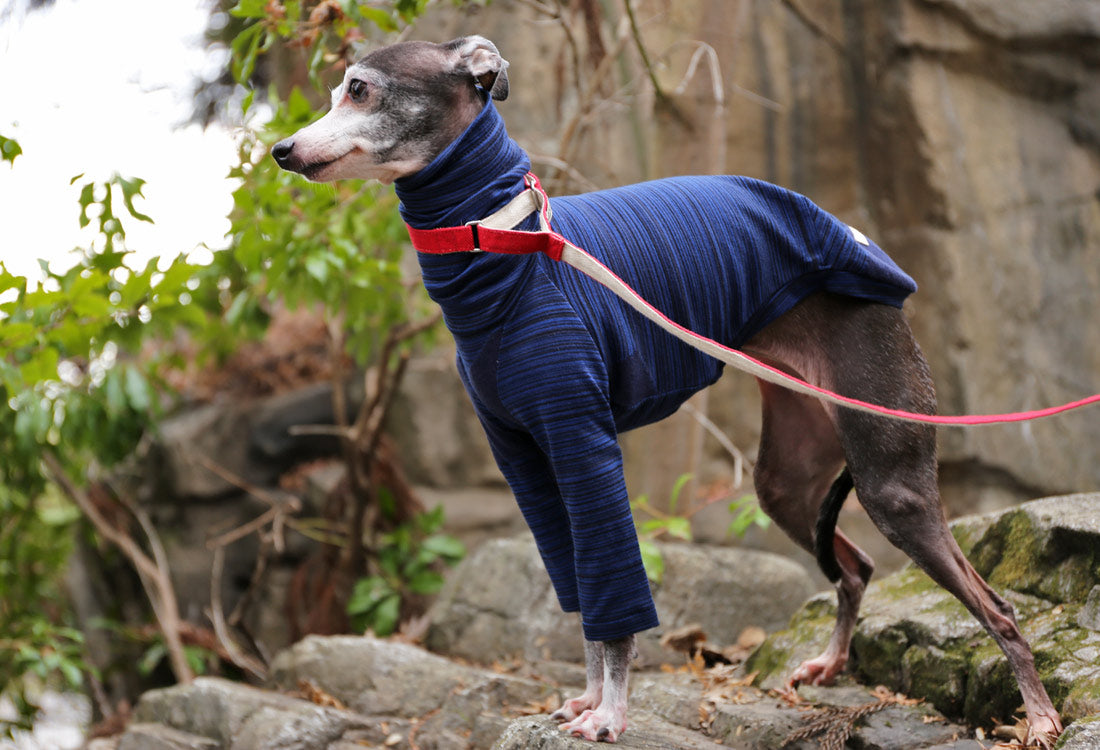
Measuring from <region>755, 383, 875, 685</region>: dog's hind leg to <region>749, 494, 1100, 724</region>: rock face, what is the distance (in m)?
0.15

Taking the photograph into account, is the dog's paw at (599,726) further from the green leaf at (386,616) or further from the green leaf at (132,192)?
the green leaf at (386,616)

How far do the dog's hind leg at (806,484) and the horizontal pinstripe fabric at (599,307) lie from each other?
1.68 ft

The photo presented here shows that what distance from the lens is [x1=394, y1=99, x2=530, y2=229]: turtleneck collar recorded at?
2.71 m

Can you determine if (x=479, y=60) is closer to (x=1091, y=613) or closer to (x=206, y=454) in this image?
(x=1091, y=613)

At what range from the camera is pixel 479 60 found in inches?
109

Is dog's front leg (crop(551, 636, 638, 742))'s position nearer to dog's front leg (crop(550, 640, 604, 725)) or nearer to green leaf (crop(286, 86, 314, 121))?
dog's front leg (crop(550, 640, 604, 725))

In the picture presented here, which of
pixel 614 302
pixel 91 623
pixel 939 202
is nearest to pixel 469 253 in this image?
pixel 614 302

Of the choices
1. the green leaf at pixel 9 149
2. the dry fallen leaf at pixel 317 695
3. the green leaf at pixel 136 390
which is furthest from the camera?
the green leaf at pixel 136 390

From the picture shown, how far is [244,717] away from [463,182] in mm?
2620

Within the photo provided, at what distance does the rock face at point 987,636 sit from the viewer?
9.71ft

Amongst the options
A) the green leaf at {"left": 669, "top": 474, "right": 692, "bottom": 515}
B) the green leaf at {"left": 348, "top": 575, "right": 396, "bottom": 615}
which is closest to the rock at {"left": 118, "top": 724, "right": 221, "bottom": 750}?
the green leaf at {"left": 348, "top": 575, "right": 396, "bottom": 615}

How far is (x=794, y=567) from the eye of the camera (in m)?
5.12

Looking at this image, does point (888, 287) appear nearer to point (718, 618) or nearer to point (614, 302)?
point (614, 302)

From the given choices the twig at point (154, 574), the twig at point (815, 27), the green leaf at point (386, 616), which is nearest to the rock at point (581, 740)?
the green leaf at point (386, 616)
